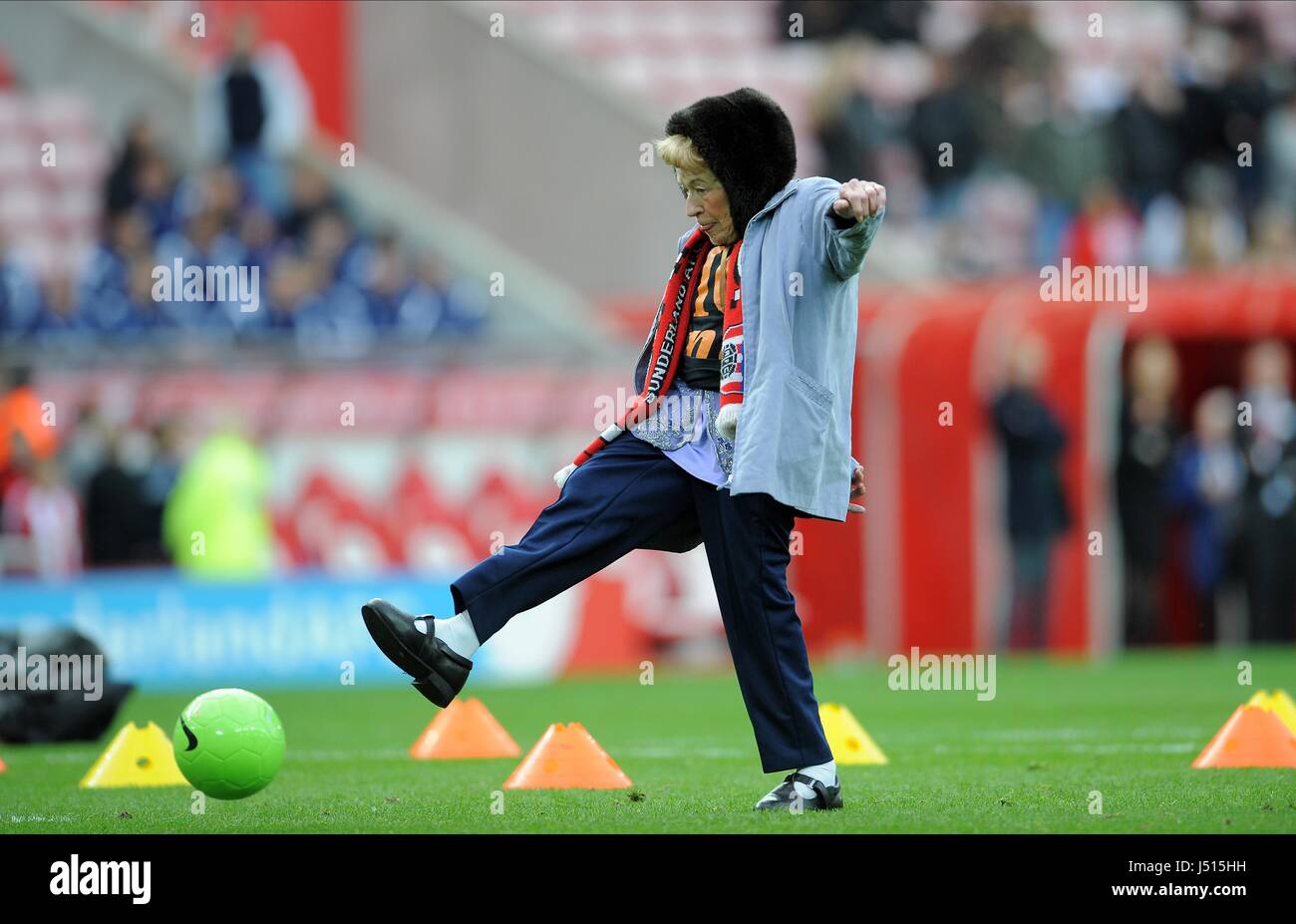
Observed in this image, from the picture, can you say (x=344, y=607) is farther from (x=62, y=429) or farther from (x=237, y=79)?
(x=237, y=79)

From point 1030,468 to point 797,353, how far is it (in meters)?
11.3

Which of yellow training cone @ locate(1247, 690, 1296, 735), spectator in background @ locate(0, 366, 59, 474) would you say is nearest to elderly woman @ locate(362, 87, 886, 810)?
yellow training cone @ locate(1247, 690, 1296, 735)

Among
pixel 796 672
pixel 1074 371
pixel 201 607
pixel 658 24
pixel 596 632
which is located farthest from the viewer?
pixel 658 24

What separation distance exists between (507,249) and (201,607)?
8160mm

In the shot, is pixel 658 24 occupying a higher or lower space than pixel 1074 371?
higher

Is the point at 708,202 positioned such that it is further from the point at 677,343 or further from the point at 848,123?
the point at 848,123

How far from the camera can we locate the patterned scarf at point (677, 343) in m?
7.38

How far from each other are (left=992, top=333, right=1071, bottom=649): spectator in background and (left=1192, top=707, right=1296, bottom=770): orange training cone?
30.4 ft

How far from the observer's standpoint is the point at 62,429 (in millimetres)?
18750

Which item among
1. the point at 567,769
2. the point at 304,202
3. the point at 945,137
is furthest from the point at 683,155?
the point at 945,137

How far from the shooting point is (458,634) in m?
7.38

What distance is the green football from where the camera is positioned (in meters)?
7.82
